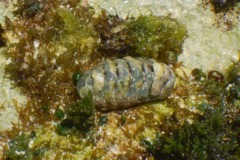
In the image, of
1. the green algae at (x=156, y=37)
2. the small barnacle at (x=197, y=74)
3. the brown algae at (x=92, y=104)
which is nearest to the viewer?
A: the brown algae at (x=92, y=104)

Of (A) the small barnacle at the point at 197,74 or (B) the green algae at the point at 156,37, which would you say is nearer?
(B) the green algae at the point at 156,37

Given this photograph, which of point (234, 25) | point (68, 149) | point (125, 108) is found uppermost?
point (234, 25)

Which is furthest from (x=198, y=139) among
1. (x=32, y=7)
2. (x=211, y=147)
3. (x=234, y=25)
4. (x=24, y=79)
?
(x=32, y=7)

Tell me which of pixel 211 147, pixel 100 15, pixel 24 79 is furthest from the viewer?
pixel 100 15

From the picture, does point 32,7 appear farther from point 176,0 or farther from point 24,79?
point 176,0

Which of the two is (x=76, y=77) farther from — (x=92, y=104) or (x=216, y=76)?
(x=216, y=76)

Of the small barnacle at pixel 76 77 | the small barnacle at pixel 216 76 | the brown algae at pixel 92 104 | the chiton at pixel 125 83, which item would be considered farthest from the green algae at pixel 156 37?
the small barnacle at pixel 76 77

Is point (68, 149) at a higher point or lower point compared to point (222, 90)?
lower

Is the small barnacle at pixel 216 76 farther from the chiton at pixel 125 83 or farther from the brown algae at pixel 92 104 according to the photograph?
the chiton at pixel 125 83

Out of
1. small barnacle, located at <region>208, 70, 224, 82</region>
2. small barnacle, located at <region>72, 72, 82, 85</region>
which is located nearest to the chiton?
small barnacle, located at <region>72, 72, 82, 85</region>
